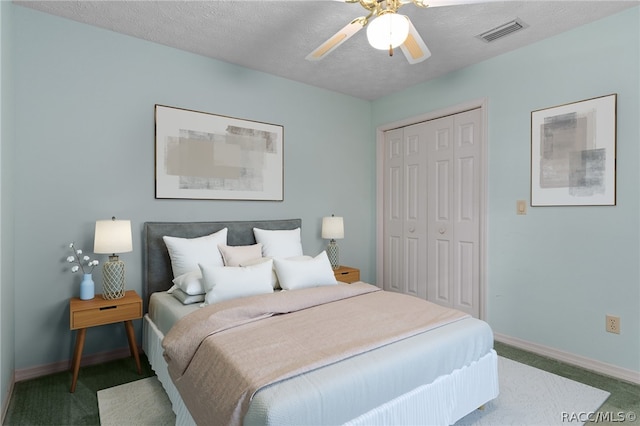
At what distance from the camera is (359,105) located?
4.42 m

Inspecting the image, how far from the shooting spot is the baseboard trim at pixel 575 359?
246 cm

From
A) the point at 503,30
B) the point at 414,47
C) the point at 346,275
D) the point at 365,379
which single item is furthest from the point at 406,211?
the point at 365,379

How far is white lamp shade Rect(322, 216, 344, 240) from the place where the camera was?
378 cm

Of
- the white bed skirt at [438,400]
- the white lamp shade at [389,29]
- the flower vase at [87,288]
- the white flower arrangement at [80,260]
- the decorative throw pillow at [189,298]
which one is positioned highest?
the white lamp shade at [389,29]

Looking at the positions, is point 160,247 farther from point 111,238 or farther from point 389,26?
point 389,26

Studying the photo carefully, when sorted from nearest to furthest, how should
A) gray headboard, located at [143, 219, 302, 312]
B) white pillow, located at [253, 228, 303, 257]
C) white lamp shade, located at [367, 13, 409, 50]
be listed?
white lamp shade, located at [367, 13, 409, 50], gray headboard, located at [143, 219, 302, 312], white pillow, located at [253, 228, 303, 257]

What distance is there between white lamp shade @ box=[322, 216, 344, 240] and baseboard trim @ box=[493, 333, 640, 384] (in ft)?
5.99

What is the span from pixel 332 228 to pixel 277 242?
74cm

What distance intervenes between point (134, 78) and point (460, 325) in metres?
3.08

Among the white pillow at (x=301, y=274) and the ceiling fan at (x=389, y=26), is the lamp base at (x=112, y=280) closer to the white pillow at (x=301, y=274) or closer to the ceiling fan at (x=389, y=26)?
the white pillow at (x=301, y=274)

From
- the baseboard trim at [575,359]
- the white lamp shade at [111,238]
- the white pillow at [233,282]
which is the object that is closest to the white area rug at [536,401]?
the baseboard trim at [575,359]

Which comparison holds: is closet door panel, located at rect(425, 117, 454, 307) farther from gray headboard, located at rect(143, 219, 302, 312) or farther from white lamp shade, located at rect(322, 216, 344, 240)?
gray headboard, located at rect(143, 219, 302, 312)

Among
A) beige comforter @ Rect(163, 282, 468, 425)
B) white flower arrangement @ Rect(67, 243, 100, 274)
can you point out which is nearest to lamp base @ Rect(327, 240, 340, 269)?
beige comforter @ Rect(163, 282, 468, 425)

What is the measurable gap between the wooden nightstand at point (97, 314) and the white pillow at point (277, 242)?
115cm
